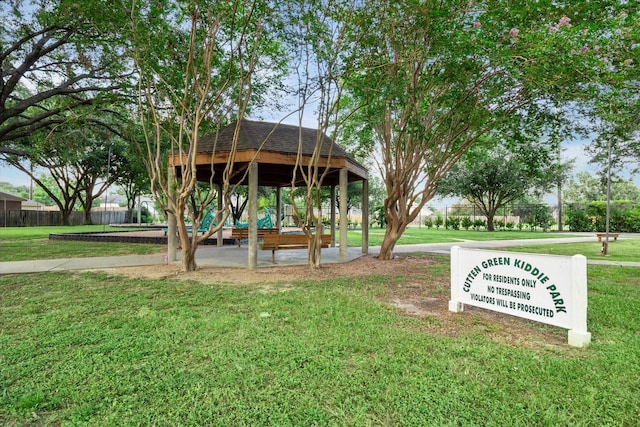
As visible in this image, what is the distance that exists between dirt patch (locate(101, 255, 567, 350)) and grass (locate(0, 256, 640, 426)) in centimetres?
12

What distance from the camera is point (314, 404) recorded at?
2.45 m

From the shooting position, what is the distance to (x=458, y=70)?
7559mm

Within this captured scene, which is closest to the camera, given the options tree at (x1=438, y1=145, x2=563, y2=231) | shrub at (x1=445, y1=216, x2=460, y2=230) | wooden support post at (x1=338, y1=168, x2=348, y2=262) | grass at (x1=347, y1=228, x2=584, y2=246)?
wooden support post at (x1=338, y1=168, x2=348, y2=262)

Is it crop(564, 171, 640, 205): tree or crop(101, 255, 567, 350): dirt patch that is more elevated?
crop(564, 171, 640, 205): tree

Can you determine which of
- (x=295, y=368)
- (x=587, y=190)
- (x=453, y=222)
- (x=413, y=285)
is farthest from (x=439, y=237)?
(x=587, y=190)

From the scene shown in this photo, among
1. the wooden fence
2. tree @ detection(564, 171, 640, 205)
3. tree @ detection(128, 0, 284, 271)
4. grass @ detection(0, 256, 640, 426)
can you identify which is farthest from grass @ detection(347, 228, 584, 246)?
tree @ detection(564, 171, 640, 205)

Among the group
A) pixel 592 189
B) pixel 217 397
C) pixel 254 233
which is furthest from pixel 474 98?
pixel 592 189

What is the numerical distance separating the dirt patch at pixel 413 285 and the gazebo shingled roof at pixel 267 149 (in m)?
2.63

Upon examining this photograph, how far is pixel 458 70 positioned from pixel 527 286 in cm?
552

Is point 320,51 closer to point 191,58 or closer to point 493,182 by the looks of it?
point 191,58

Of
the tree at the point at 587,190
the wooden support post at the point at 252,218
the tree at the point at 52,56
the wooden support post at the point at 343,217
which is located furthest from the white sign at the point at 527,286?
the tree at the point at 587,190

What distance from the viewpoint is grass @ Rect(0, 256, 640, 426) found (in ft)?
7.73

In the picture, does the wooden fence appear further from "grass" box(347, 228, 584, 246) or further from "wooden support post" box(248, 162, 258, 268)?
"wooden support post" box(248, 162, 258, 268)

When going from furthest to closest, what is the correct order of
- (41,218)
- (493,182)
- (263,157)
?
(41,218) → (493,182) → (263,157)
